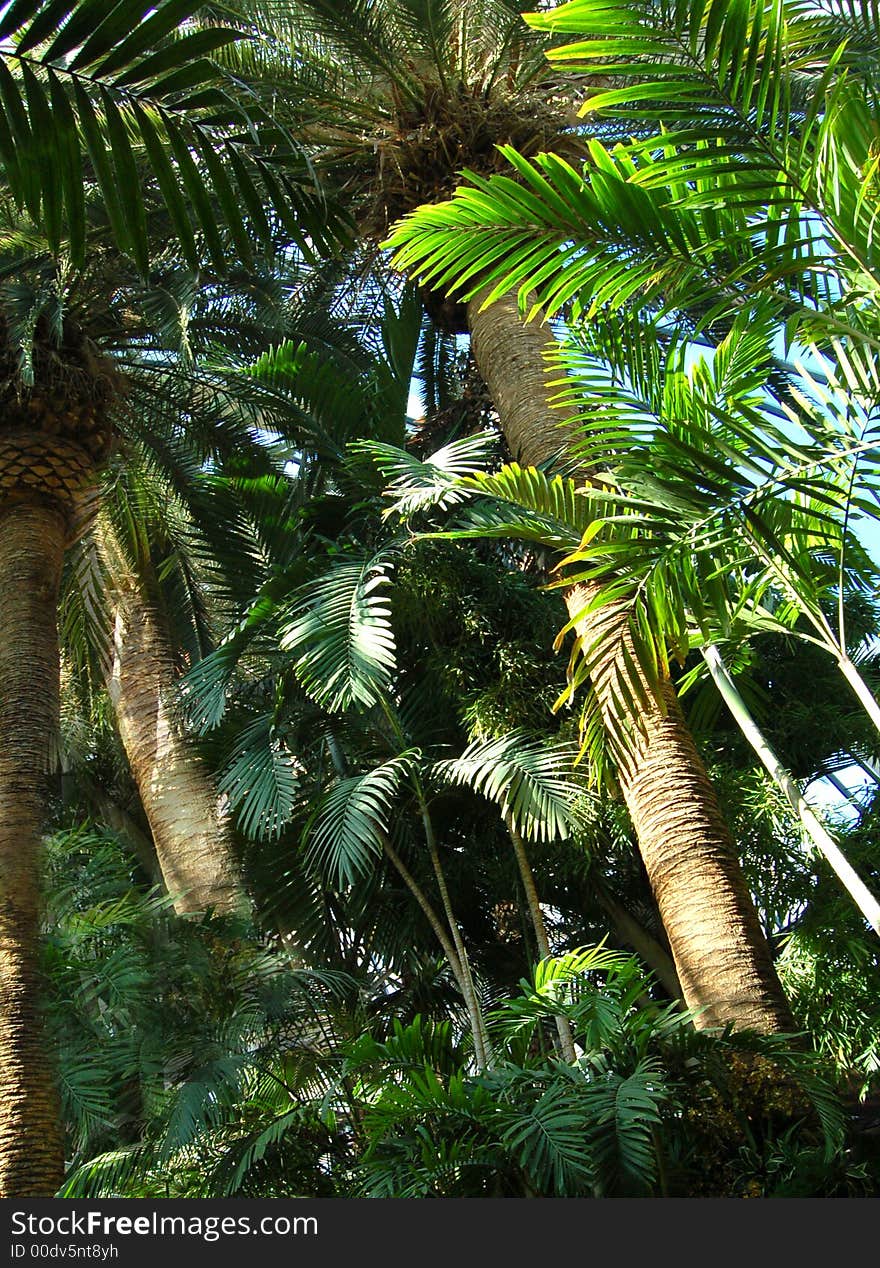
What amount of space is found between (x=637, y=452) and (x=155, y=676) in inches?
251

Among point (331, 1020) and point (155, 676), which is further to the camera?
point (155, 676)

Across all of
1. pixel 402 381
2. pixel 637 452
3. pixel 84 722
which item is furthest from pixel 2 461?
pixel 84 722

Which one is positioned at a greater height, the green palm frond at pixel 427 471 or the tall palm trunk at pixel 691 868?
the green palm frond at pixel 427 471

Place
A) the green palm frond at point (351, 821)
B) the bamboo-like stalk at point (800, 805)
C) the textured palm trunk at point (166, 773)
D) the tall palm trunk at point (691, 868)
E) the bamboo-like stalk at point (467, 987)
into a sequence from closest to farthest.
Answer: the bamboo-like stalk at point (800, 805), the tall palm trunk at point (691, 868), the bamboo-like stalk at point (467, 987), the green palm frond at point (351, 821), the textured palm trunk at point (166, 773)

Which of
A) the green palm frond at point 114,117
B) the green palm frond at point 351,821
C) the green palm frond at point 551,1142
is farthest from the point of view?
the green palm frond at point 351,821

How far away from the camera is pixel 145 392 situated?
8.03 meters

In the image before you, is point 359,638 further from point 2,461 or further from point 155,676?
point 155,676

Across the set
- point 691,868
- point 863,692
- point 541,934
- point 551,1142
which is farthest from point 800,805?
point 541,934

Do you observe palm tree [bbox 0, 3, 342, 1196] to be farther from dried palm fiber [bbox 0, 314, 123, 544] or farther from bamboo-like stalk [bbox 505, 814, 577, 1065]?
bamboo-like stalk [bbox 505, 814, 577, 1065]

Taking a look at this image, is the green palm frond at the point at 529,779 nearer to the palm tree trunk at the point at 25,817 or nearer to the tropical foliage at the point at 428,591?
the tropical foliage at the point at 428,591

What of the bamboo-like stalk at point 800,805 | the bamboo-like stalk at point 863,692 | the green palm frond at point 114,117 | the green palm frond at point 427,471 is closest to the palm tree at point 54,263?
the green palm frond at point 114,117

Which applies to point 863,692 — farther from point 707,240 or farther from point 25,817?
point 25,817

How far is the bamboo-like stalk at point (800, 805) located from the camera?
11.0 ft

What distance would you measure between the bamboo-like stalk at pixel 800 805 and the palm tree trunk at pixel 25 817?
9.21ft
